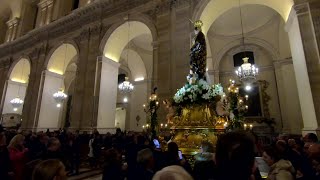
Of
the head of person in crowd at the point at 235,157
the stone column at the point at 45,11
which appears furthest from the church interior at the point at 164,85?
the stone column at the point at 45,11

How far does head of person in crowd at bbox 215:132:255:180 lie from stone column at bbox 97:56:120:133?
9.99 m

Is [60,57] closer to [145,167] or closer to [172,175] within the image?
[145,167]

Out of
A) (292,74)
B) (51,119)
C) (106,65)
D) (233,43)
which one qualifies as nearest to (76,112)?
(106,65)

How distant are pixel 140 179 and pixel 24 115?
48.1ft

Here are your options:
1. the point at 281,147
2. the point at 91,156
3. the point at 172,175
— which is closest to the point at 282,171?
the point at 281,147

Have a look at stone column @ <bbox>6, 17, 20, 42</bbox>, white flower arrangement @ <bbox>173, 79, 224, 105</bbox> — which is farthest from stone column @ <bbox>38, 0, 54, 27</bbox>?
white flower arrangement @ <bbox>173, 79, 224, 105</bbox>

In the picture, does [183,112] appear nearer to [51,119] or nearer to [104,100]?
[104,100]

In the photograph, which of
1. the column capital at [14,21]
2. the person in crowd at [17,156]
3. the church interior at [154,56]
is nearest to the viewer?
the person in crowd at [17,156]

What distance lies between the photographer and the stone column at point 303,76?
638 cm

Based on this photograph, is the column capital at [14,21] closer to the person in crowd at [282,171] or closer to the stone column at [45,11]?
the stone column at [45,11]

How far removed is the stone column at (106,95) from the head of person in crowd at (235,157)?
999 centimetres

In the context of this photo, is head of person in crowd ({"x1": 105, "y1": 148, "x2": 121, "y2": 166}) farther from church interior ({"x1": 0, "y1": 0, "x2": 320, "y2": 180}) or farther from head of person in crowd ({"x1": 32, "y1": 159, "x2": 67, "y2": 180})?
head of person in crowd ({"x1": 32, "y1": 159, "x2": 67, "y2": 180})

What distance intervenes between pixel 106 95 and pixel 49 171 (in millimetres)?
10123

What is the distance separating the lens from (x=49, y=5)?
16203mm
